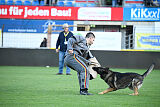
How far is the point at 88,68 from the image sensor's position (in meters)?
7.63

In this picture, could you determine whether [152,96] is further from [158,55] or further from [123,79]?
[158,55]

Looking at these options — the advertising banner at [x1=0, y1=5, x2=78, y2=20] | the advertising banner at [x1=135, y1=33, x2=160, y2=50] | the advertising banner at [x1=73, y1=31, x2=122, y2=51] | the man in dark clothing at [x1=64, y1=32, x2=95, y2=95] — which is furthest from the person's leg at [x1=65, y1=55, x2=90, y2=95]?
the advertising banner at [x1=0, y1=5, x2=78, y2=20]

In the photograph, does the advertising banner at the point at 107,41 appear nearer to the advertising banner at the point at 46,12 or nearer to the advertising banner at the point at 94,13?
the advertising banner at the point at 94,13

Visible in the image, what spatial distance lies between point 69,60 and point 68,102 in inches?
61.4

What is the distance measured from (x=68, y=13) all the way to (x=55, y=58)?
8933 mm

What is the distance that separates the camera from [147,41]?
1939 centimetres

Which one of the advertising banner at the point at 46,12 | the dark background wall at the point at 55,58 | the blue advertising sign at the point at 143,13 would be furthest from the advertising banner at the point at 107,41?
the advertising banner at the point at 46,12

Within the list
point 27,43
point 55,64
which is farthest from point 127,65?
point 27,43

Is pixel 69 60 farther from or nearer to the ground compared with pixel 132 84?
farther from the ground

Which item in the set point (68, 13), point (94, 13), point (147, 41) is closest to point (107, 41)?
point (147, 41)

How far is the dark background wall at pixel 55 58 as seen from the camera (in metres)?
18.7

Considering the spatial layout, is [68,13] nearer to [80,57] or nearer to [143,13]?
[143,13]

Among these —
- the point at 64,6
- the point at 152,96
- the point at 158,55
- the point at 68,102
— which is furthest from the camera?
the point at 64,6

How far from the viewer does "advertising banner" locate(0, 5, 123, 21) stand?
26938 mm
